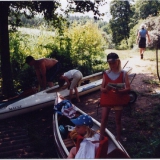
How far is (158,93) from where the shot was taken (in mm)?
7219

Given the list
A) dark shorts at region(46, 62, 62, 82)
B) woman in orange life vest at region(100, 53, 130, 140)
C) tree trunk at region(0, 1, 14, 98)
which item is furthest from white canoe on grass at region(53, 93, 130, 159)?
tree trunk at region(0, 1, 14, 98)

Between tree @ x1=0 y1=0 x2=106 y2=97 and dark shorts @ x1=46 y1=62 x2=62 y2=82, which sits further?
tree @ x1=0 y1=0 x2=106 y2=97

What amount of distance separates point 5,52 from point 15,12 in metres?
1.79

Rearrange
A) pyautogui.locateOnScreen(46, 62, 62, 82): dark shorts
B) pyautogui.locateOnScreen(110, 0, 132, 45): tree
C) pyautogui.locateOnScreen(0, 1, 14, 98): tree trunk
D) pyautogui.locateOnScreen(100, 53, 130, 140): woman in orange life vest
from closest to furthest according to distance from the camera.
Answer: pyautogui.locateOnScreen(100, 53, 130, 140): woman in orange life vest < pyautogui.locateOnScreen(46, 62, 62, 82): dark shorts < pyautogui.locateOnScreen(0, 1, 14, 98): tree trunk < pyautogui.locateOnScreen(110, 0, 132, 45): tree

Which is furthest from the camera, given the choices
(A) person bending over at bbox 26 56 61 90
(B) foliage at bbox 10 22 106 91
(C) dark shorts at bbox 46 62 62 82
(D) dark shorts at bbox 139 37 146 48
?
(D) dark shorts at bbox 139 37 146 48

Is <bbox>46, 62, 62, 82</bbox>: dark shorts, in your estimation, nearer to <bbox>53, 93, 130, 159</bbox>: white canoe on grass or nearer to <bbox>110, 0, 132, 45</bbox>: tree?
<bbox>53, 93, 130, 159</bbox>: white canoe on grass

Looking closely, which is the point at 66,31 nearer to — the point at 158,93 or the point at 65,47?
the point at 65,47

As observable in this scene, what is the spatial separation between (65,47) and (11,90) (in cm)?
400

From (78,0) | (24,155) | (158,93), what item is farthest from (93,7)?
(24,155)

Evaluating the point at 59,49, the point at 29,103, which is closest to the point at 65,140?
the point at 29,103

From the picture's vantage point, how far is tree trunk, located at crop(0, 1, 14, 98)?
7.57 meters

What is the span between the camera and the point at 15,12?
8734 mm

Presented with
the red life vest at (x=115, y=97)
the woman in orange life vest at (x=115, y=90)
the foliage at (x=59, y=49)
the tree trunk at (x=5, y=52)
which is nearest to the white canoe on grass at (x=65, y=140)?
the woman in orange life vest at (x=115, y=90)

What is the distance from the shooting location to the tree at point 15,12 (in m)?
7.72
